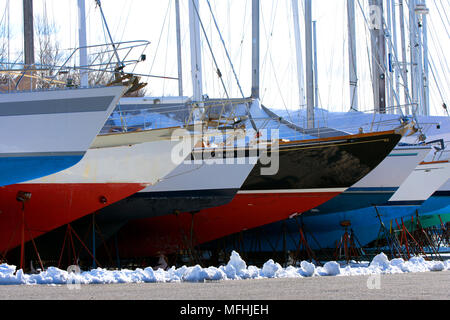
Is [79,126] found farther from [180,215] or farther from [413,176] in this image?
[413,176]

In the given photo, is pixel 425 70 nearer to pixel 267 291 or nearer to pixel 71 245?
pixel 71 245

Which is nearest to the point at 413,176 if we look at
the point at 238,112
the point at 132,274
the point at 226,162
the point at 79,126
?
the point at 238,112

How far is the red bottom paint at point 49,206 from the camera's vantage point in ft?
46.0

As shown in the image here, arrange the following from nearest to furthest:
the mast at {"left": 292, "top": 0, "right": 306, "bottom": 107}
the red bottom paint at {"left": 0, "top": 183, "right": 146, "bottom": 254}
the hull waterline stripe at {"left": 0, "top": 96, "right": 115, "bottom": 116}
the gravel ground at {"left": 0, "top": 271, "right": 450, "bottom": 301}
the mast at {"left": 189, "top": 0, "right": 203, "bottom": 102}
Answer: the gravel ground at {"left": 0, "top": 271, "right": 450, "bottom": 301}, the hull waterline stripe at {"left": 0, "top": 96, "right": 115, "bottom": 116}, the red bottom paint at {"left": 0, "top": 183, "right": 146, "bottom": 254}, the mast at {"left": 189, "top": 0, "right": 203, "bottom": 102}, the mast at {"left": 292, "top": 0, "right": 306, "bottom": 107}

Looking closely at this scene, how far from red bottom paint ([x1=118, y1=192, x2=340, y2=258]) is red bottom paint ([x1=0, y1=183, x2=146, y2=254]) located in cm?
251

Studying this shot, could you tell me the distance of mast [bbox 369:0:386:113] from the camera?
69.6 feet

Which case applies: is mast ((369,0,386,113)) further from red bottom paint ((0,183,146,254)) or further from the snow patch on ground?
the snow patch on ground

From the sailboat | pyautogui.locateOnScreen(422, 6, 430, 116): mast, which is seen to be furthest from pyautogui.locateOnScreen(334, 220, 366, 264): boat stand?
pyautogui.locateOnScreen(422, 6, 430, 116): mast

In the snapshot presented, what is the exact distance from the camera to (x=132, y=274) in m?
8.66

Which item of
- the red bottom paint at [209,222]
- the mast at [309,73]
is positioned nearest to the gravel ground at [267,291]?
Answer: the red bottom paint at [209,222]

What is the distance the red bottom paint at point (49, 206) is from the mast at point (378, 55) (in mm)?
9947

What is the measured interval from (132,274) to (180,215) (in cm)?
789

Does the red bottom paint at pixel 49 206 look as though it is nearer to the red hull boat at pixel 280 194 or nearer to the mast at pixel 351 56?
the red hull boat at pixel 280 194

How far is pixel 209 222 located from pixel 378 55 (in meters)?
8.70
